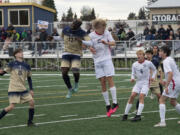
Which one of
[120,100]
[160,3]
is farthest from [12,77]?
[160,3]

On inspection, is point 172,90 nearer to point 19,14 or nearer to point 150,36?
point 150,36

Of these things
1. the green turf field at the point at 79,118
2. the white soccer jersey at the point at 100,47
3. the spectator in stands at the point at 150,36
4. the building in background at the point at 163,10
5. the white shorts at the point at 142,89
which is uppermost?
the building in background at the point at 163,10

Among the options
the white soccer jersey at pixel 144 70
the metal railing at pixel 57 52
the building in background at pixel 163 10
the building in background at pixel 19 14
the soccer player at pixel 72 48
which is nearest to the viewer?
the white soccer jersey at pixel 144 70

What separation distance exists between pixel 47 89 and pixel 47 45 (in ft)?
32.2

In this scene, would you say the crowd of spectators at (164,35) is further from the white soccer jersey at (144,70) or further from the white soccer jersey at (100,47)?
the white soccer jersey at (144,70)

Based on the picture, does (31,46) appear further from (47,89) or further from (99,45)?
(99,45)

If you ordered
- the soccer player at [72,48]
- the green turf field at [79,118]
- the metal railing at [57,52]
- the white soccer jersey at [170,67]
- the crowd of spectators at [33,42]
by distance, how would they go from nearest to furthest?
the green turf field at [79,118] < the white soccer jersey at [170,67] < the soccer player at [72,48] < the metal railing at [57,52] < the crowd of spectators at [33,42]

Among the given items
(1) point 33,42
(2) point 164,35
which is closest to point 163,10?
(2) point 164,35

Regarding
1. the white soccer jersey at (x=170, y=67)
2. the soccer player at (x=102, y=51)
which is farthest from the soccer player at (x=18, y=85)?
the white soccer jersey at (x=170, y=67)

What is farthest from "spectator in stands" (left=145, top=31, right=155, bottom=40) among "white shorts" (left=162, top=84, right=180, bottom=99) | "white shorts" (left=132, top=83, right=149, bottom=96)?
"white shorts" (left=162, top=84, right=180, bottom=99)

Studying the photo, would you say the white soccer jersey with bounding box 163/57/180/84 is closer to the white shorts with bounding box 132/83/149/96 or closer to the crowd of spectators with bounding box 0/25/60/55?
the white shorts with bounding box 132/83/149/96

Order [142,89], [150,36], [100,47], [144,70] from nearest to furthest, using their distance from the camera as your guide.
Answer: [142,89]
[144,70]
[100,47]
[150,36]

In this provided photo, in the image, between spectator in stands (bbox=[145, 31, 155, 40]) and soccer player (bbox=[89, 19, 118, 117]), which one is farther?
spectator in stands (bbox=[145, 31, 155, 40])

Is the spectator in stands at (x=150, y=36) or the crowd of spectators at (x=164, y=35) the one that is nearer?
the crowd of spectators at (x=164, y=35)
